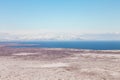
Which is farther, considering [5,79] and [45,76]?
[45,76]

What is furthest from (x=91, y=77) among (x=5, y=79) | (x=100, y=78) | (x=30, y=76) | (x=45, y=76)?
(x=5, y=79)

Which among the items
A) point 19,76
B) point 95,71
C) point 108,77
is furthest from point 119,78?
point 19,76

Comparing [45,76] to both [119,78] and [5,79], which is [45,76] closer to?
[5,79]

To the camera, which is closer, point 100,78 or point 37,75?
point 100,78

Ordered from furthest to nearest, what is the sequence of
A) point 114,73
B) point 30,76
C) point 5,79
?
point 114,73
point 30,76
point 5,79

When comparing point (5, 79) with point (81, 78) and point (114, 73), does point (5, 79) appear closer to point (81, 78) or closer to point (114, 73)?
point (81, 78)

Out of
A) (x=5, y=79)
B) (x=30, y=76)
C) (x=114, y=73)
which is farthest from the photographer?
(x=114, y=73)

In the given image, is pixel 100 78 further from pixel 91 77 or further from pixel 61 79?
pixel 61 79
